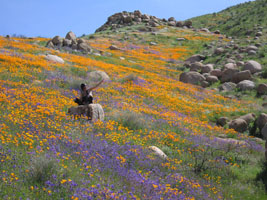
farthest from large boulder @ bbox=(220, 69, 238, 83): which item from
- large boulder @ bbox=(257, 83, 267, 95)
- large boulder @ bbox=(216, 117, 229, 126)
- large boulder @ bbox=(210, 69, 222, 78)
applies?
large boulder @ bbox=(216, 117, 229, 126)

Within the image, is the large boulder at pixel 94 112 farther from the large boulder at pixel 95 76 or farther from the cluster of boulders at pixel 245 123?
the cluster of boulders at pixel 245 123

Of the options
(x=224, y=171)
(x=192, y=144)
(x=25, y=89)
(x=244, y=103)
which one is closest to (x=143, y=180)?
(x=224, y=171)

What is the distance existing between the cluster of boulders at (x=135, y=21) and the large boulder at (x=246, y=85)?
5550cm

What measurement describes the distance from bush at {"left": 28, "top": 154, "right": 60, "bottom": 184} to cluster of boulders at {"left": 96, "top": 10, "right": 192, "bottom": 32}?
74380 mm

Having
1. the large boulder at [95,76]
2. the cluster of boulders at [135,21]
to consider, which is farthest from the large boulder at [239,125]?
the cluster of boulders at [135,21]

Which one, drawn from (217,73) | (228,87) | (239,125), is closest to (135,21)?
(217,73)

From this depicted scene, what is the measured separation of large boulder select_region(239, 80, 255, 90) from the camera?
76.0 ft

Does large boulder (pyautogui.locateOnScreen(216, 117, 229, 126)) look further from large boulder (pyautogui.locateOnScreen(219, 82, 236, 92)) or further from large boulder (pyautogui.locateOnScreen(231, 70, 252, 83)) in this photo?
large boulder (pyautogui.locateOnScreen(231, 70, 252, 83))

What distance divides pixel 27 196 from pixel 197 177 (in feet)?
16.3

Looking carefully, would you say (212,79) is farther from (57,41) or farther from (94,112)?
(94,112)

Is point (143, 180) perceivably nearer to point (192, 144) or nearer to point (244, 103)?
point (192, 144)

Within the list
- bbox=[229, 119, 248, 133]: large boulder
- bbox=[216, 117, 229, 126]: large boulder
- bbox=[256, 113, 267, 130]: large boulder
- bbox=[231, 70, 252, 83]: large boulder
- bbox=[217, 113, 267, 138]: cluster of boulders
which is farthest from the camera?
bbox=[231, 70, 252, 83]: large boulder

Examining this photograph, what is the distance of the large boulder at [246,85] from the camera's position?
23156 millimetres

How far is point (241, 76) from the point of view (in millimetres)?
25234
